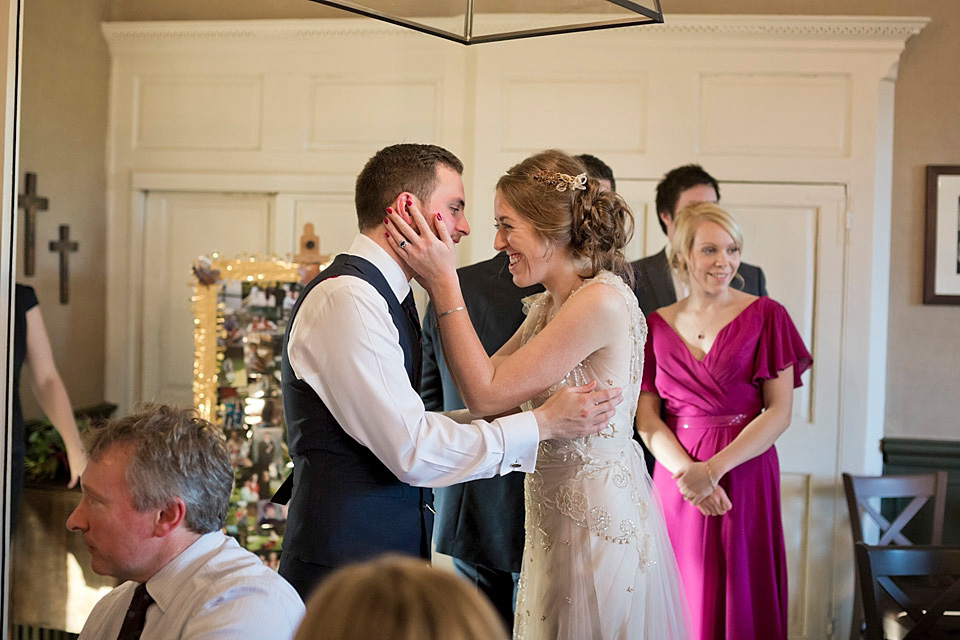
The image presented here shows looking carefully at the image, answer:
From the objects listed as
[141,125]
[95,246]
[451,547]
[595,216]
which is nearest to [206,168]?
[141,125]

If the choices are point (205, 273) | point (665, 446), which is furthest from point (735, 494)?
point (205, 273)

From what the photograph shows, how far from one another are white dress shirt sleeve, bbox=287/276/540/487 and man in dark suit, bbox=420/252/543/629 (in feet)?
2.93

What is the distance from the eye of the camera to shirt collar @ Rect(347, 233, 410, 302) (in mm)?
1924

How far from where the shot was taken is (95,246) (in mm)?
4031

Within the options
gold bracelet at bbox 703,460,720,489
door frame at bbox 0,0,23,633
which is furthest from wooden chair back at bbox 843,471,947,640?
door frame at bbox 0,0,23,633

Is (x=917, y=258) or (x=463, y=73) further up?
(x=463, y=73)

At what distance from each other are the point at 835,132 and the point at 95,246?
10.5 feet

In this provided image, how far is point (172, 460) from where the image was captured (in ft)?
4.97

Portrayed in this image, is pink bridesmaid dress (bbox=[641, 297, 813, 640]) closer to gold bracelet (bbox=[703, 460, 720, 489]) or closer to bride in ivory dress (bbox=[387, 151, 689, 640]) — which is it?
gold bracelet (bbox=[703, 460, 720, 489])

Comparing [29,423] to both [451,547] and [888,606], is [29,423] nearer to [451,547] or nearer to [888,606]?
[451,547]

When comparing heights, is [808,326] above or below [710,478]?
above

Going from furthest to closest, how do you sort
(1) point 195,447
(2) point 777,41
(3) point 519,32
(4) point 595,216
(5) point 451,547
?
(2) point 777,41 < (5) point 451,547 < (4) point 595,216 < (3) point 519,32 < (1) point 195,447

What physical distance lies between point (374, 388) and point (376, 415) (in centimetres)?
5

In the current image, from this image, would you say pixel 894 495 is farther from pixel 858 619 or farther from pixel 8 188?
pixel 8 188
